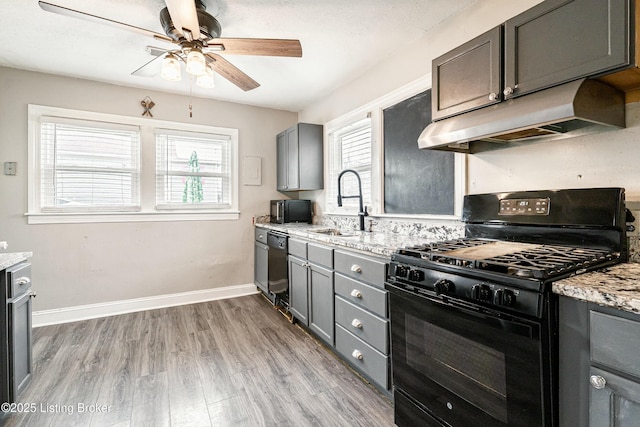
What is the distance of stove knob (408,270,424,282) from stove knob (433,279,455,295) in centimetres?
9

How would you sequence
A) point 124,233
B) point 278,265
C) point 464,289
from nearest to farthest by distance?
point 464,289 → point 278,265 → point 124,233

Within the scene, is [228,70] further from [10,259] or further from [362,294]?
[362,294]

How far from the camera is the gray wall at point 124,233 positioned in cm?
296

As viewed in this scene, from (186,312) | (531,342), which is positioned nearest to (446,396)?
(531,342)

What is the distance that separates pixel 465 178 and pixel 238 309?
107 inches

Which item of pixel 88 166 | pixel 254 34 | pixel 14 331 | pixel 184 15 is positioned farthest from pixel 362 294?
pixel 88 166

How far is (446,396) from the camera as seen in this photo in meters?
1.29

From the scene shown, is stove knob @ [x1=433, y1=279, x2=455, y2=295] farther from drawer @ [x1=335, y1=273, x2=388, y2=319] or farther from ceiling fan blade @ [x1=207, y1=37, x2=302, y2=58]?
ceiling fan blade @ [x1=207, y1=37, x2=302, y2=58]

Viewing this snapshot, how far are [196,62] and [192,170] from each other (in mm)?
2102

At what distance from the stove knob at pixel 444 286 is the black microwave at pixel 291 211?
8.57ft

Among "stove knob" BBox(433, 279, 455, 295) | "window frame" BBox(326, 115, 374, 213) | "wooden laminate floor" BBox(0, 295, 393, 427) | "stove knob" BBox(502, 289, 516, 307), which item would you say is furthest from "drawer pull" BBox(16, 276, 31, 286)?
"window frame" BBox(326, 115, 374, 213)

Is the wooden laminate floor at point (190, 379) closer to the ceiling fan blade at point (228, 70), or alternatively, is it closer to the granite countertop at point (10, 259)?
the granite countertop at point (10, 259)

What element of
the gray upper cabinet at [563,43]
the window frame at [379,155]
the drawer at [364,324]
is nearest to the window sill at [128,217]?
the window frame at [379,155]

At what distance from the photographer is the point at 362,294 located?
190 cm
